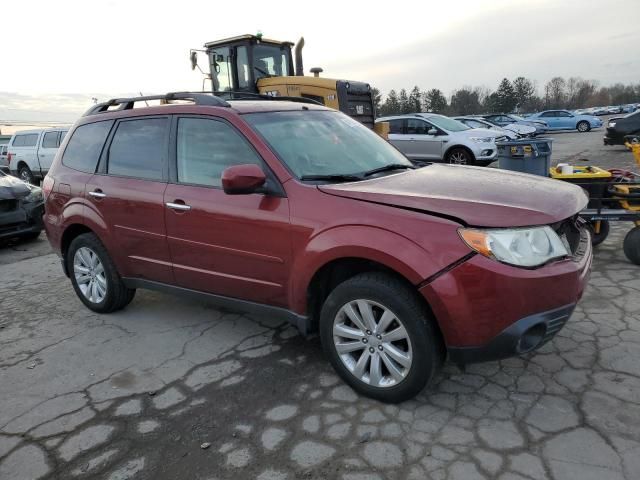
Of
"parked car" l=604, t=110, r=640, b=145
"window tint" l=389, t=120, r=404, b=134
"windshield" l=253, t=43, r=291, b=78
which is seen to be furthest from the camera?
"parked car" l=604, t=110, r=640, b=145

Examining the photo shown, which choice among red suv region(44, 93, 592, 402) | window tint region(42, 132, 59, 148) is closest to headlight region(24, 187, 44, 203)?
red suv region(44, 93, 592, 402)

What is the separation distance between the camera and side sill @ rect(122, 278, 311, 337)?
321cm

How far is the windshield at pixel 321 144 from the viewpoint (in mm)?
3311

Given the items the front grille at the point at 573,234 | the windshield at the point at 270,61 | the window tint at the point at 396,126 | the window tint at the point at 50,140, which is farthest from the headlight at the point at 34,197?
the window tint at the point at 396,126

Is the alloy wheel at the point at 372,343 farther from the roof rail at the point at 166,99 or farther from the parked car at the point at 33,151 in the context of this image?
the parked car at the point at 33,151

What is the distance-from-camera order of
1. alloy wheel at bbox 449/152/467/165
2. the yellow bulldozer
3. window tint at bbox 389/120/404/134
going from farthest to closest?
window tint at bbox 389/120/404/134 → alloy wheel at bbox 449/152/467/165 → the yellow bulldozer

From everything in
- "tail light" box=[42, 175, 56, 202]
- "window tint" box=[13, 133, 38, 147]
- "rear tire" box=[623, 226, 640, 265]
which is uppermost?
"window tint" box=[13, 133, 38, 147]

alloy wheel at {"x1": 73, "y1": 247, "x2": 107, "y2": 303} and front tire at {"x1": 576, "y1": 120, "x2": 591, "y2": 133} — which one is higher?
front tire at {"x1": 576, "y1": 120, "x2": 591, "y2": 133}

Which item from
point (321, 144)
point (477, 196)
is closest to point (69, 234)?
point (321, 144)

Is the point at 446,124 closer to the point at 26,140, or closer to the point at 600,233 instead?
the point at 600,233

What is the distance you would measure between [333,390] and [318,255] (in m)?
0.88

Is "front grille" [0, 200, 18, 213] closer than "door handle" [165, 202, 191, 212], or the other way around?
"door handle" [165, 202, 191, 212]

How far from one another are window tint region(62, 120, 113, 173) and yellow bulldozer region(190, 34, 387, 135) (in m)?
5.92

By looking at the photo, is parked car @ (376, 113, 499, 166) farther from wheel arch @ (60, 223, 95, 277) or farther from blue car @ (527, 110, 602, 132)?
blue car @ (527, 110, 602, 132)
